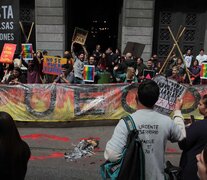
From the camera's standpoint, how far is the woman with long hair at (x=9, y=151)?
2.22 meters

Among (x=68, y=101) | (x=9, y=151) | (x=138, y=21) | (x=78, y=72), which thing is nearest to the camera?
(x=9, y=151)

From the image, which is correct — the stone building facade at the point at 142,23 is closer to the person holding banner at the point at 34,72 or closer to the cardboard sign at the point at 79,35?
the cardboard sign at the point at 79,35

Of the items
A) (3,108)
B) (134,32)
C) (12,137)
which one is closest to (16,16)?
Result: (3,108)

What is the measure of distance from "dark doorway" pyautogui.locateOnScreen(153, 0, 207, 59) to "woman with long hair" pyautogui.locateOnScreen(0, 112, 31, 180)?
14.0m

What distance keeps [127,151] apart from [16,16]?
602 centimetres

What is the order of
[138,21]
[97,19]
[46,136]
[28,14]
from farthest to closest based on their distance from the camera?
[97,19] → [28,14] → [138,21] → [46,136]

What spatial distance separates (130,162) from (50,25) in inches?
521

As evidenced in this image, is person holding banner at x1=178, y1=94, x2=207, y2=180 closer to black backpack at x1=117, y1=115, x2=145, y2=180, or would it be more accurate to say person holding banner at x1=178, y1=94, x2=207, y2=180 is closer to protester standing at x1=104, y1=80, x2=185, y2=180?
protester standing at x1=104, y1=80, x2=185, y2=180

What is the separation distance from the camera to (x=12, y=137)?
2281mm

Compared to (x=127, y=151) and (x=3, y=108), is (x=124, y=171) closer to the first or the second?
(x=127, y=151)

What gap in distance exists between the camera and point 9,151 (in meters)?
2.24

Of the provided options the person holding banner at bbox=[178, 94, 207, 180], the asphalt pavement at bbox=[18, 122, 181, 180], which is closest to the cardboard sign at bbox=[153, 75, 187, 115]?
the asphalt pavement at bbox=[18, 122, 181, 180]

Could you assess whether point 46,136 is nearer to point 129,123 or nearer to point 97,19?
point 129,123

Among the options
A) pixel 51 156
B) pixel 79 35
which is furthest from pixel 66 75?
pixel 51 156
